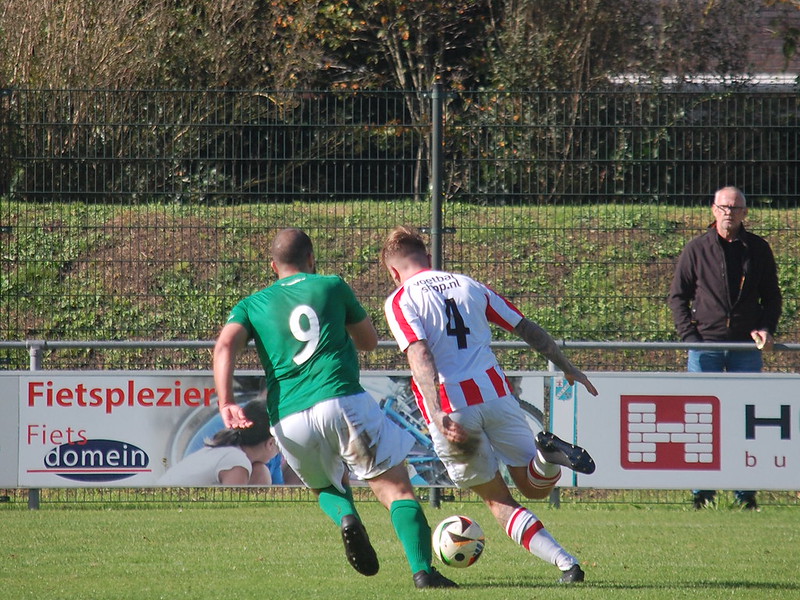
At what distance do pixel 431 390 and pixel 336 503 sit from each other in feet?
2.49

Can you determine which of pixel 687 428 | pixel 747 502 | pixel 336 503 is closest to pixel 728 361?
pixel 687 428

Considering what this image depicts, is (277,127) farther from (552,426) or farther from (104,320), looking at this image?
(552,426)

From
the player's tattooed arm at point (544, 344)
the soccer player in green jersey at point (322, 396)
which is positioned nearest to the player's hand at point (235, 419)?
the soccer player in green jersey at point (322, 396)

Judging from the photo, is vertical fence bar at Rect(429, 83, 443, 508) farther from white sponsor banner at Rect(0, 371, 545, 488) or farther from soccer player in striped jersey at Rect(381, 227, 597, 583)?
soccer player in striped jersey at Rect(381, 227, 597, 583)

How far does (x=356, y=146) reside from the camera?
10.2m

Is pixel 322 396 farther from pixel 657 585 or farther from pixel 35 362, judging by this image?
pixel 35 362

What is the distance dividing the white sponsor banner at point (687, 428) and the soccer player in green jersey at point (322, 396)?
11.0 ft

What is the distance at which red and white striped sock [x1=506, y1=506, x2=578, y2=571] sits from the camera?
5926mm

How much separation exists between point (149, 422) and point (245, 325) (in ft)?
11.8

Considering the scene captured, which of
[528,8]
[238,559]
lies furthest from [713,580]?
[528,8]

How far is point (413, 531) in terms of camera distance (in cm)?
577

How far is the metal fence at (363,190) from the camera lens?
10180 mm

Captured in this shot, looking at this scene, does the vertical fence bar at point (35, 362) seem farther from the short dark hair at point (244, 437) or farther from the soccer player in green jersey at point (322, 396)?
the soccer player in green jersey at point (322, 396)

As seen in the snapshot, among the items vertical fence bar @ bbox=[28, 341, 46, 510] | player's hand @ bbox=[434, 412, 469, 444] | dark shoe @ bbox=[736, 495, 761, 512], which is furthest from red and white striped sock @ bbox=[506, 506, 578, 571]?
vertical fence bar @ bbox=[28, 341, 46, 510]
